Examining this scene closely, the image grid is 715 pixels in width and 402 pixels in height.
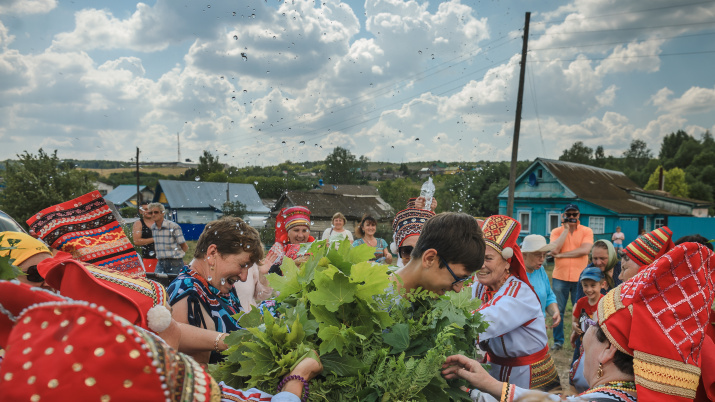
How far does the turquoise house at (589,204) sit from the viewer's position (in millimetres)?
26672

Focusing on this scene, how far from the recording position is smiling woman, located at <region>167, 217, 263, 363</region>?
2.79 metres

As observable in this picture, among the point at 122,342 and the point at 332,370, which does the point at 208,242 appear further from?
the point at 122,342

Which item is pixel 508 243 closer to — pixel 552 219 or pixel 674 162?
pixel 552 219

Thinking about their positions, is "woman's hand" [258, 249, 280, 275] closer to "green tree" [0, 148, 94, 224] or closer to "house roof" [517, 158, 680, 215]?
"house roof" [517, 158, 680, 215]

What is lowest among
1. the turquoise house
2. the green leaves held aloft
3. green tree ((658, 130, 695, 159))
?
the turquoise house

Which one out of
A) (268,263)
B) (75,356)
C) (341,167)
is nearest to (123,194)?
(341,167)

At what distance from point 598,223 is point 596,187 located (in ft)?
16.6

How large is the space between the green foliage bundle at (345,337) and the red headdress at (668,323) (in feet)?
2.48

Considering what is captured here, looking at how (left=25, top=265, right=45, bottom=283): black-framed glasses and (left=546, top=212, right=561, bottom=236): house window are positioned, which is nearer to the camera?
(left=25, top=265, right=45, bottom=283): black-framed glasses

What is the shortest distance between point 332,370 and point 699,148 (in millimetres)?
82245

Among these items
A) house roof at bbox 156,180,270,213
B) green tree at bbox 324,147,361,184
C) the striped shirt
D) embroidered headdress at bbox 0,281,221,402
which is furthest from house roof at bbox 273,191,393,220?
embroidered headdress at bbox 0,281,221,402

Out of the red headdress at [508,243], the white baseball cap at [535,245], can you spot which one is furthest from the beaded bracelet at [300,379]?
the white baseball cap at [535,245]

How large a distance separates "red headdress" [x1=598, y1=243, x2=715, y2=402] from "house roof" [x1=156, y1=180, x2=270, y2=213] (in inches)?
1818

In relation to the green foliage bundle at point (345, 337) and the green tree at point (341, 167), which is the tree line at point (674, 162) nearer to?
the green tree at point (341, 167)
